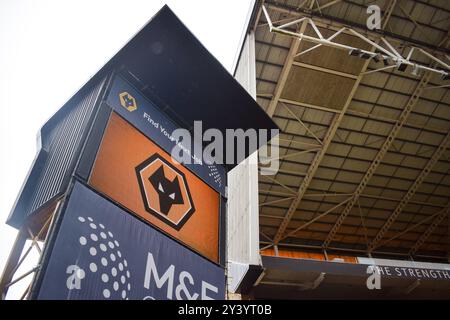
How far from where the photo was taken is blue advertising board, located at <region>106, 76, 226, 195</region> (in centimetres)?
838

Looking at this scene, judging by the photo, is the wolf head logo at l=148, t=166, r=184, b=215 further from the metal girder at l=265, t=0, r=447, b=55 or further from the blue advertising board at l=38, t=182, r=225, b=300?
the metal girder at l=265, t=0, r=447, b=55

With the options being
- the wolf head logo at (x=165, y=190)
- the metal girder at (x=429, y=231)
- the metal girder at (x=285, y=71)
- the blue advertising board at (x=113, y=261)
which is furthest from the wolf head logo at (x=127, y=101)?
the metal girder at (x=429, y=231)

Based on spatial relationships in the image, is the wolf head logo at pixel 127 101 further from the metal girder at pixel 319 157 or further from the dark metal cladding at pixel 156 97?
the metal girder at pixel 319 157

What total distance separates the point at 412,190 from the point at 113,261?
23.2m

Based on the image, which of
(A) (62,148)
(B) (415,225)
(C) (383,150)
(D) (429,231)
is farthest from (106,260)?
(D) (429,231)

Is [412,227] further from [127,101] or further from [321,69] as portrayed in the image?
[127,101]

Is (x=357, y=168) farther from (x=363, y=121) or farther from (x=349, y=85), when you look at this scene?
(x=349, y=85)

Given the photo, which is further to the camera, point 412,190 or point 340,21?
point 412,190

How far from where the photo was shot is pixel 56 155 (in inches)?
331

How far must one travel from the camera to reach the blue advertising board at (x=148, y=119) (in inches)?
330

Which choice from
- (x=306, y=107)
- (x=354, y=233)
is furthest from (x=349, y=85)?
(x=354, y=233)

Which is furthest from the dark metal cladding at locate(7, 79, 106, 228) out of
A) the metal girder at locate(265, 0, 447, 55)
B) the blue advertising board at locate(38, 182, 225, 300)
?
the metal girder at locate(265, 0, 447, 55)

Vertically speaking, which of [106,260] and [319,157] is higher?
[319,157]
